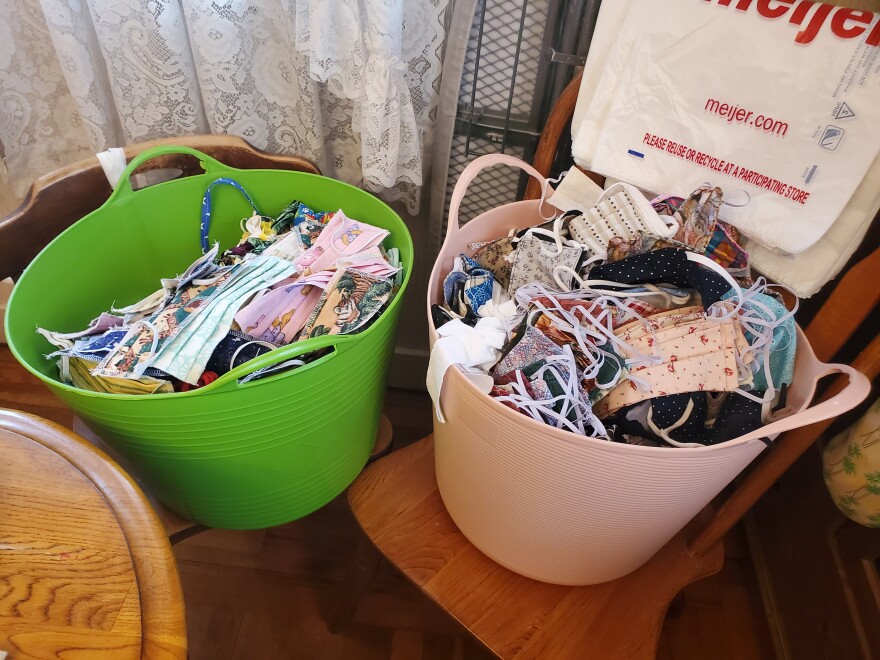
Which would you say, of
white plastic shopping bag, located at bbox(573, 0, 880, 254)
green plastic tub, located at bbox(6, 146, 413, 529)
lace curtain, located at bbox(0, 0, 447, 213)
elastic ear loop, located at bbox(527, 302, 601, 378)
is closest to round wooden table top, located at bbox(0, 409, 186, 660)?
green plastic tub, located at bbox(6, 146, 413, 529)

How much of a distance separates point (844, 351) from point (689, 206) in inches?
18.0

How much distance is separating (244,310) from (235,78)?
334 mm

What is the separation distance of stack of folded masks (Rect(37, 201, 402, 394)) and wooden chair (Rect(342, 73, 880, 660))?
0.23m

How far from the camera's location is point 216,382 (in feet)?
1.79

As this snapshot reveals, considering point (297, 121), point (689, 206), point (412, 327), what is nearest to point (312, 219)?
point (297, 121)

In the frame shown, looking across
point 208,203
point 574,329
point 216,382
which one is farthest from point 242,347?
point 574,329

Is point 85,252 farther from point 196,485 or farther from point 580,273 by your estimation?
point 580,273

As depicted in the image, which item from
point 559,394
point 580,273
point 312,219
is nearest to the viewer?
point 559,394

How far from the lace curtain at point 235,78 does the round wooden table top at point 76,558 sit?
1.74 ft

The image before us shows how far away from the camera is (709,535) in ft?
2.48

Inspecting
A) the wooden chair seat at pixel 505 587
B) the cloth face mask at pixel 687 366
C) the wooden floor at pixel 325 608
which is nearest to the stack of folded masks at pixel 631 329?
the cloth face mask at pixel 687 366

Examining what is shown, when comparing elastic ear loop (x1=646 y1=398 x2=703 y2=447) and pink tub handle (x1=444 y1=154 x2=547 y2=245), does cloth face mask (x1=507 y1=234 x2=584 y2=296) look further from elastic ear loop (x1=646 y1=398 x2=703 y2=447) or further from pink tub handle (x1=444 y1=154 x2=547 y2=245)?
elastic ear loop (x1=646 y1=398 x2=703 y2=447)

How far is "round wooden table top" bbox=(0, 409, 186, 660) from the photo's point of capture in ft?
1.28

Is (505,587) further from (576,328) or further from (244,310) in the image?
(244,310)
